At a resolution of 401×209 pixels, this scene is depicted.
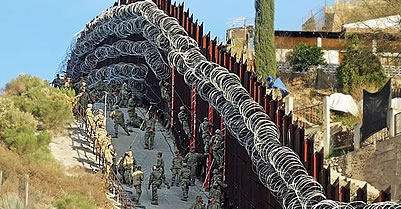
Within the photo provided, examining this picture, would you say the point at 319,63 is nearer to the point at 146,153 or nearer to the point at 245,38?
the point at 245,38

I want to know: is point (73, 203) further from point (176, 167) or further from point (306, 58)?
point (306, 58)

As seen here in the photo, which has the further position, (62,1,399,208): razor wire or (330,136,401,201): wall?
(330,136,401,201): wall

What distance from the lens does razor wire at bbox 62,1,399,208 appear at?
84.3ft

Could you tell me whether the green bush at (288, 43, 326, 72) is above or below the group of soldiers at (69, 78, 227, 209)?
above

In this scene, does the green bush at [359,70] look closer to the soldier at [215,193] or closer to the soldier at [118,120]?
the soldier at [118,120]

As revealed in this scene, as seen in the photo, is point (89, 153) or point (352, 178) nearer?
point (352, 178)

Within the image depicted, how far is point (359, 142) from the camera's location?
36.1 m

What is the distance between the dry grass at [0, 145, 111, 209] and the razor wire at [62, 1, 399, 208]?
4391 mm

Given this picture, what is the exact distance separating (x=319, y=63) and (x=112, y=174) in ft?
59.6

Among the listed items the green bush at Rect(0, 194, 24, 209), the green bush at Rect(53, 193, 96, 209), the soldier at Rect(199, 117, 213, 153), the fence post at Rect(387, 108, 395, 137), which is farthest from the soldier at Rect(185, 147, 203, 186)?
the green bush at Rect(0, 194, 24, 209)

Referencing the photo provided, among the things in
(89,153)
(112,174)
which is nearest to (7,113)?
(89,153)

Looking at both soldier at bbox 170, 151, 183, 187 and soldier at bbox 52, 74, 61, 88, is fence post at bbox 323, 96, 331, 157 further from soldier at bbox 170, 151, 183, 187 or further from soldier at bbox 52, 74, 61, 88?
soldier at bbox 52, 74, 61, 88

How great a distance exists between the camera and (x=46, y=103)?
4194 cm

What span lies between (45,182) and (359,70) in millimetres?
19602
